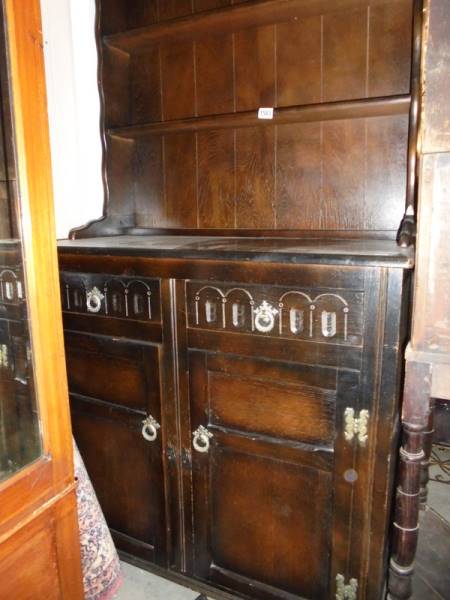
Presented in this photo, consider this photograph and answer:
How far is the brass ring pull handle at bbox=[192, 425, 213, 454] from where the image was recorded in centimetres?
120

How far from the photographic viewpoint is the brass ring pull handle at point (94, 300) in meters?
1.30

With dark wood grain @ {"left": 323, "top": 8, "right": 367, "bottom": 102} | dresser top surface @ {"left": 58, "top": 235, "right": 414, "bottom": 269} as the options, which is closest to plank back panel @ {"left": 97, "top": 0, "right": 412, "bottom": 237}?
dark wood grain @ {"left": 323, "top": 8, "right": 367, "bottom": 102}

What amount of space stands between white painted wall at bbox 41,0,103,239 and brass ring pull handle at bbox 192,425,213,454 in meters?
0.97

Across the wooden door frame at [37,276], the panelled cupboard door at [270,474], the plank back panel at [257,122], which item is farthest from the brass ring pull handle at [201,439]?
the plank back panel at [257,122]

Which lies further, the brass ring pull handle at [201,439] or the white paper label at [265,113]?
the white paper label at [265,113]

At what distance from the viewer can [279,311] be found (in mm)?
1053

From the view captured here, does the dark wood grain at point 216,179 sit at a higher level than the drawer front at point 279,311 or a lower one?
higher

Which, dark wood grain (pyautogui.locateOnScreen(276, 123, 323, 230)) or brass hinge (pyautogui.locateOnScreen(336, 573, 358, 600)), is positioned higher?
dark wood grain (pyautogui.locateOnScreen(276, 123, 323, 230))

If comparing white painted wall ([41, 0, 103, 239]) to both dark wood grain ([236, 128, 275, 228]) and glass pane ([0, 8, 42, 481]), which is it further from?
glass pane ([0, 8, 42, 481])

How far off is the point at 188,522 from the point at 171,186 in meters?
1.14

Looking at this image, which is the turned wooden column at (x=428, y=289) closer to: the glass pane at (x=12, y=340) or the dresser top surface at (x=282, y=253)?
the dresser top surface at (x=282, y=253)

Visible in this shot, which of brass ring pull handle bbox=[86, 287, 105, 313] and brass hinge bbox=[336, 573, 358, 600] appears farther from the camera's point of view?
brass ring pull handle bbox=[86, 287, 105, 313]

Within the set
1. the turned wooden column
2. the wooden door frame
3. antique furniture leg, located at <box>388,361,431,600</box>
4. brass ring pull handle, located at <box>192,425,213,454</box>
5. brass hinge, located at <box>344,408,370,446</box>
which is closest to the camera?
the wooden door frame

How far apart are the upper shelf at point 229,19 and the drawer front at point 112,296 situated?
868mm
